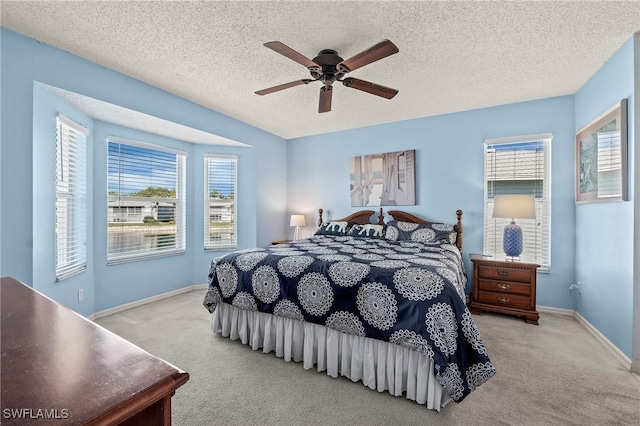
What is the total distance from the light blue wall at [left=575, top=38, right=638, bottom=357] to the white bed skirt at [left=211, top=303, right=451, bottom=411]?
182cm

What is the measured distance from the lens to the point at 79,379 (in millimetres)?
540

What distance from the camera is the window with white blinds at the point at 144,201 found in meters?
3.46

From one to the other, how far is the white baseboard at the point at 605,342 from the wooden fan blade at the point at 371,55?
2.97m

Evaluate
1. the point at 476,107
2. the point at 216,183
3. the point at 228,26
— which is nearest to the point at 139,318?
the point at 216,183

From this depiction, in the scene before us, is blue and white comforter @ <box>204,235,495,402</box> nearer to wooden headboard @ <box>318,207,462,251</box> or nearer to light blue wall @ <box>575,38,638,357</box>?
wooden headboard @ <box>318,207,462,251</box>

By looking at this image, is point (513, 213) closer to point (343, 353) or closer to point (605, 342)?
point (605, 342)

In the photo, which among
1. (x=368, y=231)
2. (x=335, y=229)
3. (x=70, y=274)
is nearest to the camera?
(x=70, y=274)

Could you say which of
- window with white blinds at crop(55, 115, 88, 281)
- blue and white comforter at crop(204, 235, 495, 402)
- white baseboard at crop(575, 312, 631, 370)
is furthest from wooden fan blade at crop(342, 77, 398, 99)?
white baseboard at crop(575, 312, 631, 370)

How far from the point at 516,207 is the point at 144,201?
4.65 metres

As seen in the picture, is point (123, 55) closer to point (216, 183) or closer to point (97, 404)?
point (216, 183)

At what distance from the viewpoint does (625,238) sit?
7.54 ft

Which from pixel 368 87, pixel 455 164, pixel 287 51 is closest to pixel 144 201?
pixel 287 51

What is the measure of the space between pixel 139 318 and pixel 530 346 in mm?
4046

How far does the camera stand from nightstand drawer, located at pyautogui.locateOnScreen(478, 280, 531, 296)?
306 centimetres
